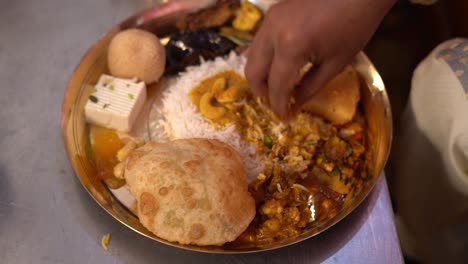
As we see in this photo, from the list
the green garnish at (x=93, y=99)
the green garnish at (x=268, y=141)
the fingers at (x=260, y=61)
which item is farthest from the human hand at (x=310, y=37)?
the green garnish at (x=93, y=99)

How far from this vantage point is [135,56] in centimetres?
133

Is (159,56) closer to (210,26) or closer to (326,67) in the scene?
(210,26)

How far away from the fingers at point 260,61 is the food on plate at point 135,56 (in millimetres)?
369

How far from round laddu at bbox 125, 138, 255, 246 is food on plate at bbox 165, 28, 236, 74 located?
443mm

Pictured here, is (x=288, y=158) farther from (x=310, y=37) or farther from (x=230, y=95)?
(x=310, y=37)

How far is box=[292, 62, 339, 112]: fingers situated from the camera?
3.53 feet

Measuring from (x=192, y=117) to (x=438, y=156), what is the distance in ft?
2.55

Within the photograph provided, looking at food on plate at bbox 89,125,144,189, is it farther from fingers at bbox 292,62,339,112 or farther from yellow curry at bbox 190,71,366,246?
fingers at bbox 292,62,339,112

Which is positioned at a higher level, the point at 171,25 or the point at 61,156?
the point at 171,25

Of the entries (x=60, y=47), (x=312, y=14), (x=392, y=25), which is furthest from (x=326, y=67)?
(x=392, y=25)

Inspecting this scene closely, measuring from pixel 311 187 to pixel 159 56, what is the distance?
625mm

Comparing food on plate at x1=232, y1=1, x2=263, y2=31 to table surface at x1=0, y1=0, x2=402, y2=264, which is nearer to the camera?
table surface at x1=0, y1=0, x2=402, y2=264

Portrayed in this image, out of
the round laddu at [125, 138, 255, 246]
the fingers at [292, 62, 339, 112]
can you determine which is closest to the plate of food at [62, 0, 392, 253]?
the round laddu at [125, 138, 255, 246]

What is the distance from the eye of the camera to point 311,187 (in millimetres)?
1192
